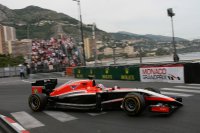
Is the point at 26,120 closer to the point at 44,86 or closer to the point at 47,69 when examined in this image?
the point at 44,86

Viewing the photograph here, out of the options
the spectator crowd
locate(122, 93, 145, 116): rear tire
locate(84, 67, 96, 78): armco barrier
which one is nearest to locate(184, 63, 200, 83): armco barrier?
locate(122, 93, 145, 116): rear tire

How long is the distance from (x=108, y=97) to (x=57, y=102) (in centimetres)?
217

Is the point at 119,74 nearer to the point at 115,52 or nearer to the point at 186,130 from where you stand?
the point at 115,52

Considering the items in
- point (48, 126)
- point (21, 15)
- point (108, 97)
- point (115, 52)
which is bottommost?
point (48, 126)

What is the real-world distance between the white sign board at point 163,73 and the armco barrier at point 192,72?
0.94 feet

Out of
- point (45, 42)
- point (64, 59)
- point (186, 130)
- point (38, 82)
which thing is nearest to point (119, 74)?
point (38, 82)

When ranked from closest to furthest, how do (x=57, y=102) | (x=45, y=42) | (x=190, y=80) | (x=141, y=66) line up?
(x=57, y=102)
(x=190, y=80)
(x=141, y=66)
(x=45, y=42)

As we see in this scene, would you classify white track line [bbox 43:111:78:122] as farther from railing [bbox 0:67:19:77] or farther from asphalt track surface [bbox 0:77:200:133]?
railing [bbox 0:67:19:77]

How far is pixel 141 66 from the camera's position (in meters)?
20.6

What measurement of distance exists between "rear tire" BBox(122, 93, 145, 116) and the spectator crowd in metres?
32.7

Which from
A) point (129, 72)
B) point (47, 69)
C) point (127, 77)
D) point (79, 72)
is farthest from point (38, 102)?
point (47, 69)

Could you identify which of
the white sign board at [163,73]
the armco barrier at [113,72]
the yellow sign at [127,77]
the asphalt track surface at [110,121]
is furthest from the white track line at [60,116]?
the yellow sign at [127,77]

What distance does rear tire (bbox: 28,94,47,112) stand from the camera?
35.4ft

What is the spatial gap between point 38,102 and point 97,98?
255cm
